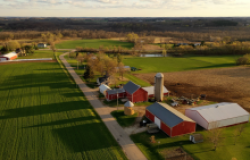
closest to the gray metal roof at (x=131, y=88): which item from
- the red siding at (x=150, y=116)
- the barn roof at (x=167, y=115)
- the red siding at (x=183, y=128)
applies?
the red siding at (x=150, y=116)

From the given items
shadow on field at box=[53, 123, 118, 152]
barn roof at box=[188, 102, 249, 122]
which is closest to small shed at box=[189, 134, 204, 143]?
barn roof at box=[188, 102, 249, 122]

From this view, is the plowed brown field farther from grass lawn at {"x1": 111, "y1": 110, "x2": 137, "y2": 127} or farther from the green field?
the green field

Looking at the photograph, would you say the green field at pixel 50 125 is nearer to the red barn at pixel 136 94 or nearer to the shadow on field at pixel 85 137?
the shadow on field at pixel 85 137

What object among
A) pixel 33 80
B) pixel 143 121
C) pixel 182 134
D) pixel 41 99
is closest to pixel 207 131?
pixel 182 134

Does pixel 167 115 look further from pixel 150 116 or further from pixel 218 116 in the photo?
pixel 218 116

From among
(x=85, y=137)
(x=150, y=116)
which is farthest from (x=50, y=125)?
(x=150, y=116)
